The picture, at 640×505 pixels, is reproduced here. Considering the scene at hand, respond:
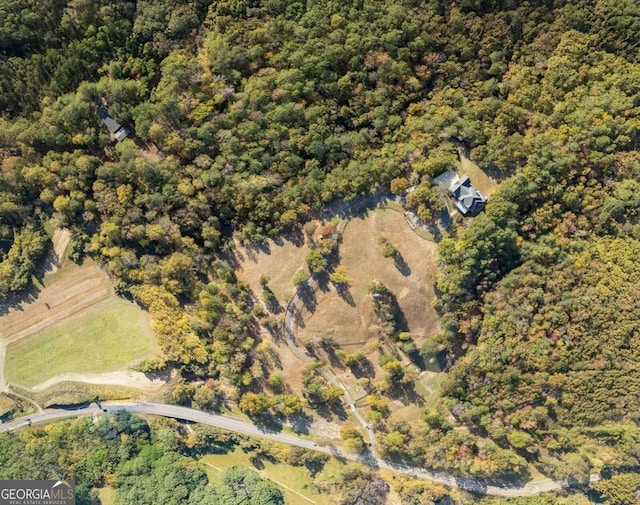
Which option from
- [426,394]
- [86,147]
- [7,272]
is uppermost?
[86,147]

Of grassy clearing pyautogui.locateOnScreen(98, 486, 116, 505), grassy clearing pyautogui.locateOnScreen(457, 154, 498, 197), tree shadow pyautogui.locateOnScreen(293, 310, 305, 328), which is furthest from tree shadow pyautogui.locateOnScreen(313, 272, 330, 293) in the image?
grassy clearing pyautogui.locateOnScreen(98, 486, 116, 505)

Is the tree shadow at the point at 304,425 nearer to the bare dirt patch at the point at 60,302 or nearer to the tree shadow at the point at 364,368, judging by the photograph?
the tree shadow at the point at 364,368

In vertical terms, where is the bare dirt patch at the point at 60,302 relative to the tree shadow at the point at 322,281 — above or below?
above

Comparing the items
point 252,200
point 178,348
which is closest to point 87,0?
point 252,200

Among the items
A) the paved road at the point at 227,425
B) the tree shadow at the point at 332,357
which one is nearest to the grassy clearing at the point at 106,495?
the paved road at the point at 227,425

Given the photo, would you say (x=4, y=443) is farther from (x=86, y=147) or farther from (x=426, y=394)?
(x=426, y=394)
